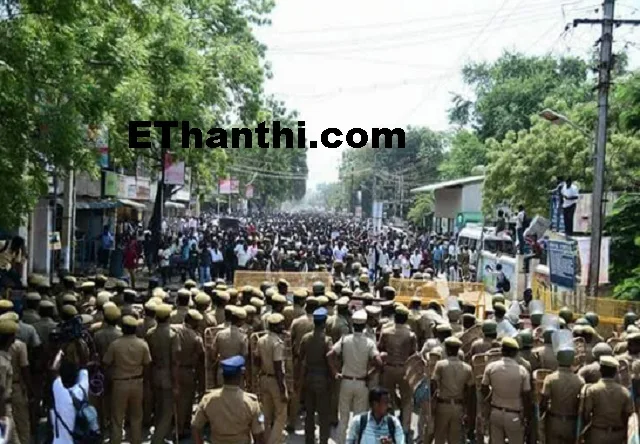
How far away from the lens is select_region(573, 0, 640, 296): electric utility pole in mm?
17688

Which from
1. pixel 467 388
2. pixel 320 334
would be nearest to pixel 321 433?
pixel 320 334

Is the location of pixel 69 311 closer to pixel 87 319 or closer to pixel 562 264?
pixel 87 319

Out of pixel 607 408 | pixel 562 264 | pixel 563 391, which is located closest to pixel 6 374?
pixel 563 391

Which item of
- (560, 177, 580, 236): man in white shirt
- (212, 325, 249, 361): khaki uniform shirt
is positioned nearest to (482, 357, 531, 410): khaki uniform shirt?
(212, 325, 249, 361): khaki uniform shirt

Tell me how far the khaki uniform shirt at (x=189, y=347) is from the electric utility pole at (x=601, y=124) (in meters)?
10.7

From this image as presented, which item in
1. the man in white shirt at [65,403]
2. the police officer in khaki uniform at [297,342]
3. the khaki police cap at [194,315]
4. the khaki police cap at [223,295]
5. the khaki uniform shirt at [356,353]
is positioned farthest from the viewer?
the khaki police cap at [223,295]

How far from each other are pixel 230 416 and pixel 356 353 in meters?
3.18

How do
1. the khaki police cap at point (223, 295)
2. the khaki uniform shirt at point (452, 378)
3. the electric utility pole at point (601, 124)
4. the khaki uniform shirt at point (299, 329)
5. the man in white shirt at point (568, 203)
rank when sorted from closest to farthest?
1. the khaki uniform shirt at point (452, 378)
2. the khaki uniform shirt at point (299, 329)
3. the khaki police cap at point (223, 295)
4. the electric utility pole at point (601, 124)
5. the man in white shirt at point (568, 203)

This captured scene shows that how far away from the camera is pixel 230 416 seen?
644 centimetres

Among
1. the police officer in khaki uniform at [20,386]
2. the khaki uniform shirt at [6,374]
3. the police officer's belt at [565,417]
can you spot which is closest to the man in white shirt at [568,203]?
the police officer's belt at [565,417]

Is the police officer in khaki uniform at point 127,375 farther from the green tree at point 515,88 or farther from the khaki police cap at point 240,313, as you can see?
the green tree at point 515,88

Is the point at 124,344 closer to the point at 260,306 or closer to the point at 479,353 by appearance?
the point at 260,306

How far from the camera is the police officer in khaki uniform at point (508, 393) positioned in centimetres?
847

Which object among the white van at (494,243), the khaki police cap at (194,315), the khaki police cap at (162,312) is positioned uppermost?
the white van at (494,243)
